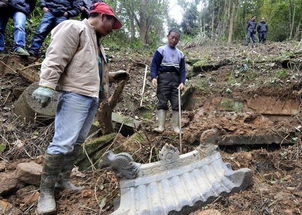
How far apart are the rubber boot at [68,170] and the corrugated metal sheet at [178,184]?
1.71ft

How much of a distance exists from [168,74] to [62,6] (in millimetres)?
2412

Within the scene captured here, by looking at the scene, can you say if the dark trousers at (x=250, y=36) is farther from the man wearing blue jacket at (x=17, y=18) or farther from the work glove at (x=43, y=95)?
the work glove at (x=43, y=95)

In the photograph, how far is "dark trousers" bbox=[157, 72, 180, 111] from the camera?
16.1 ft

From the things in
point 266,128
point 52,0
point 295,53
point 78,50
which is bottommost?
point 266,128

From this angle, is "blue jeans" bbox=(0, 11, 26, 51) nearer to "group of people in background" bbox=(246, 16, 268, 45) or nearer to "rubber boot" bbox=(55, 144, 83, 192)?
"rubber boot" bbox=(55, 144, 83, 192)

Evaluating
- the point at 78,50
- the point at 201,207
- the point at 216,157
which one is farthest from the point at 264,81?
the point at 78,50

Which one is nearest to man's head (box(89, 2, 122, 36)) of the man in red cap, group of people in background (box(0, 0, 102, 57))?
the man in red cap

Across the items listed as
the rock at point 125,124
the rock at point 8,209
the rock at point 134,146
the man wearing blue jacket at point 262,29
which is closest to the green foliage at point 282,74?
the rock at point 125,124

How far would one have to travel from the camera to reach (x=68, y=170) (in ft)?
10.7

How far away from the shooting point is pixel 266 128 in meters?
4.98

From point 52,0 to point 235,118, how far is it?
3662 millimetres

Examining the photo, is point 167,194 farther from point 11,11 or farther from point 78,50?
point 11,11

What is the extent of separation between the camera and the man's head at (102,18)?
9.63ft

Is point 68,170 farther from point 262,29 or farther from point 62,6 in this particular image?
point 262,29
